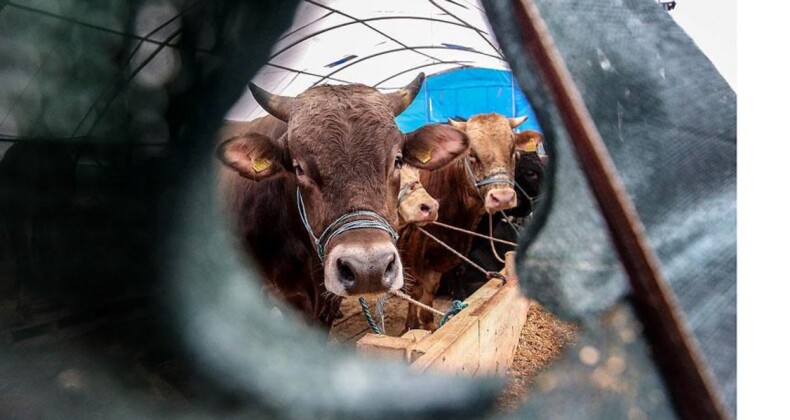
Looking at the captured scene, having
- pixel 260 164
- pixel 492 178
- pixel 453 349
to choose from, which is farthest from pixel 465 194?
pixel 260 164

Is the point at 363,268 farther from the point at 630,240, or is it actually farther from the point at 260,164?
the point at 630,240

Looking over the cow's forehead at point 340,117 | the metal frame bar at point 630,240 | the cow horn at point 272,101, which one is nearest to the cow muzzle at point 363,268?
→ the cow's forehead at point 340,117

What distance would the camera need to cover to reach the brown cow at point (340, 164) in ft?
3.94

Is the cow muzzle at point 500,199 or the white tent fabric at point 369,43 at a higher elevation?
the white tent fabric at point 369,43

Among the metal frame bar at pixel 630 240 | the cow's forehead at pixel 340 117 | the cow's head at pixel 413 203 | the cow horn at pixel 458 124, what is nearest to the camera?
the metal frame bar at pixel 630 240

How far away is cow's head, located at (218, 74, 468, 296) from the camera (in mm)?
1200

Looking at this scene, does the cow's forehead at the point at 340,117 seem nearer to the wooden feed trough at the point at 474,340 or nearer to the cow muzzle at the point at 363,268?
the cow muzzle at the point at 363,268

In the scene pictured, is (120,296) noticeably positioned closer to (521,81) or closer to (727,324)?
(521,81)

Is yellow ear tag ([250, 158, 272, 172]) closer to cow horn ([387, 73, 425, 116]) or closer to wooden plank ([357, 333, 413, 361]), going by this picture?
cow horn ([387, 73, 425, 116])

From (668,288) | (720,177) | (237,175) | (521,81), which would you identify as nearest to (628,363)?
(668,288)

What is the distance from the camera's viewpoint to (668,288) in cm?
116

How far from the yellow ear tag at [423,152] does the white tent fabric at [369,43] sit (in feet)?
0.80

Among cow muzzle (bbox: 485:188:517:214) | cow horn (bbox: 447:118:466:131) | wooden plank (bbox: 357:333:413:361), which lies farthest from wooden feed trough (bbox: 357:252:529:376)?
cow horn (bbox: 447:118:466:131)

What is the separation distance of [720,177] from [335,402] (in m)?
1.18
